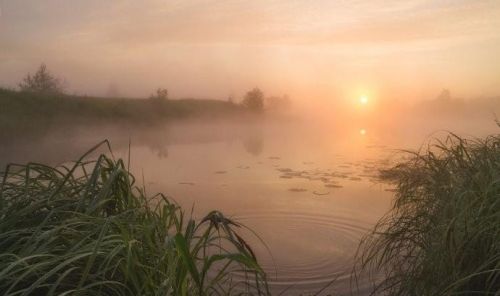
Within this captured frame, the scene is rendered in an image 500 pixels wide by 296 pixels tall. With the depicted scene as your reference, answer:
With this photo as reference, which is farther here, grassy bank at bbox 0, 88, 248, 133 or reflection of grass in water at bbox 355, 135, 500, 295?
grassy bank at bbox 0, 88, 248, 133

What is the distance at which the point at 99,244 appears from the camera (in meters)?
1.90

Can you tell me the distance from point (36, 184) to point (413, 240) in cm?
278

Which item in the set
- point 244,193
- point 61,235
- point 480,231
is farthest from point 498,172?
point 244,193

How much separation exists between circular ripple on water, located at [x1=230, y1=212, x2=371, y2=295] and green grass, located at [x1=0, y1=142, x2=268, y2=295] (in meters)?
2.05

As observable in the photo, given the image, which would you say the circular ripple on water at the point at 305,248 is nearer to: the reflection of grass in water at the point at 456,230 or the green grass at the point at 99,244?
the reflection of grass in water at the point at 456,230

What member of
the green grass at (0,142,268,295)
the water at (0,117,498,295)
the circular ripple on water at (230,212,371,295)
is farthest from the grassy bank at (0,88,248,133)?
the green grass at (0,142,268,295)

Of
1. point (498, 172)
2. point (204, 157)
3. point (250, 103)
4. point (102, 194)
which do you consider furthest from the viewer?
point (250, 103)

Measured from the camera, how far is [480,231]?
8.36ft

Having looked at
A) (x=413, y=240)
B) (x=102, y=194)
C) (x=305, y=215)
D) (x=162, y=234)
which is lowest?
(x=305, y=215)

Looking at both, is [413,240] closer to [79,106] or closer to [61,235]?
[61,235]

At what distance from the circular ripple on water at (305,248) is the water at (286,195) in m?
0.01

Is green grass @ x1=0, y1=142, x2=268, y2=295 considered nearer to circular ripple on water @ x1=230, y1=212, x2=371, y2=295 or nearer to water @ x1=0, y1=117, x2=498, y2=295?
water @ x1=0, y1=117, x2=498, y2=295

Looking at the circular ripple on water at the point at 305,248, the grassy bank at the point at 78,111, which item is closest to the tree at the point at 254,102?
the grassy bank at the point at 78,111

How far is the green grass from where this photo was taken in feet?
6.41
